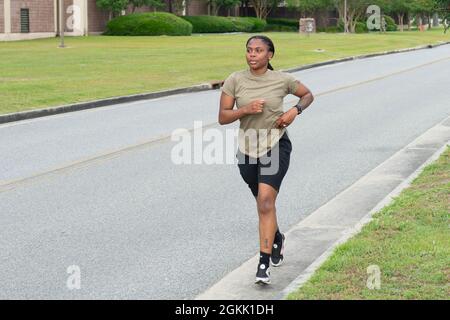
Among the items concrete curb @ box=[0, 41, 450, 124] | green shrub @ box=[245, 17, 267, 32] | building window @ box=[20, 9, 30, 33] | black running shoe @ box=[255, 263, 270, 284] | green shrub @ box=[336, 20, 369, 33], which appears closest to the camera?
black running shoe @ box=[255, 263, 270, 284]

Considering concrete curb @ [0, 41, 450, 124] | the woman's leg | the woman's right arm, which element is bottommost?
concrete curb @ [0, 41, 450, 124]

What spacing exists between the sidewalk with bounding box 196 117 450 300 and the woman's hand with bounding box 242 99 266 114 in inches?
46.1

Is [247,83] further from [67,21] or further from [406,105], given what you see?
[67,21]

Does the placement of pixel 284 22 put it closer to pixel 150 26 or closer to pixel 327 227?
pixel 150 26

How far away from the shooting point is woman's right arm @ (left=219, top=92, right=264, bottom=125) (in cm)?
669

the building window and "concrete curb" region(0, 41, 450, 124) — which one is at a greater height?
the building window

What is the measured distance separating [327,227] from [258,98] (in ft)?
7.71

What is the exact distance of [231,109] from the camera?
22.8ft

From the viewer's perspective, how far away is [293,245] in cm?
812

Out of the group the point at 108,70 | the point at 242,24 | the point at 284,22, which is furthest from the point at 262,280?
the point at 284,22

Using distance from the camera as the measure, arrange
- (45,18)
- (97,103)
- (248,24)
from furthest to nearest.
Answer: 1. (248,24)
2. (45,18)
3. (97,103)

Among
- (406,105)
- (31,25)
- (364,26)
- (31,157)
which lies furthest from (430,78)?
(364,26)

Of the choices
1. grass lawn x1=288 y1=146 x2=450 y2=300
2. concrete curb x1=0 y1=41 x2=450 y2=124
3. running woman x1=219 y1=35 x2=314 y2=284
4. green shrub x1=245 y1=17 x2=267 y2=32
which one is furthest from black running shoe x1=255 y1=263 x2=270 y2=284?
green shrub x1=245 y1=17 x2=267 y2=32

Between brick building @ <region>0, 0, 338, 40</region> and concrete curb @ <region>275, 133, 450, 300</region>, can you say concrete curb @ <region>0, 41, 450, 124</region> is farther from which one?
brick building @ <region>0, 0, 338, 40</region>
